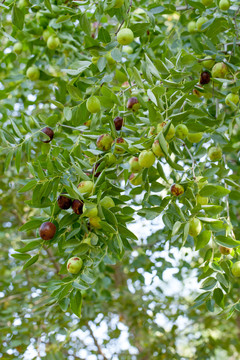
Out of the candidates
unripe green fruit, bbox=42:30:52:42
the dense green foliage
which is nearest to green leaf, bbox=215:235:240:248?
the dense green foliage

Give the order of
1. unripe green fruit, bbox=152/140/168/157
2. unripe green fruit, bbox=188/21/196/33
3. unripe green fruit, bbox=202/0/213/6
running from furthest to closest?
unripe green fruit, bbox=188/21/196/33
unripe green fruit, bbox=202/0/213/6
unripe green fruit, bbox=152/140/168/157

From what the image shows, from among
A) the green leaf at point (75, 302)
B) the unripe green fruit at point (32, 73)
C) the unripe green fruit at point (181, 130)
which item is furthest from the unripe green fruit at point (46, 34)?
the green leaf at point (75, 302)

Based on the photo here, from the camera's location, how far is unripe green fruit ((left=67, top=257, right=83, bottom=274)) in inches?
61.4

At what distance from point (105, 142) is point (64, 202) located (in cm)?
31

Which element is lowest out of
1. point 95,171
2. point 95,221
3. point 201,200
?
point 201,200

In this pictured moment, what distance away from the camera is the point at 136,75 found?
1.48 meters

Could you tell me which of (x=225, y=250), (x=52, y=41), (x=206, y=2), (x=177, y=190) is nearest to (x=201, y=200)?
(x=177, y=190)

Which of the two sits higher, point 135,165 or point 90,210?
point 90,210

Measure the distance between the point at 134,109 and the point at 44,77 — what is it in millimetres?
1148

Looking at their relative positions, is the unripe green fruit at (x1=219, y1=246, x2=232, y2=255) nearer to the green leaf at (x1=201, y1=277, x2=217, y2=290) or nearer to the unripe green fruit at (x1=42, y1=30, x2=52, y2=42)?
the green leaf at (x1=201, y1=277, x2=217, y2=290)

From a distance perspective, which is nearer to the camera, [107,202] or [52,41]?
[107,202]

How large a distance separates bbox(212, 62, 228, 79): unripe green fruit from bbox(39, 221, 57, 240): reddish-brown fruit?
1105mm

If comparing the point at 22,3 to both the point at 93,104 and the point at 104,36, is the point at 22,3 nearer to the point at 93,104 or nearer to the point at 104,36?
the point at 104,36

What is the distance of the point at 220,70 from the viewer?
6.35 ft
